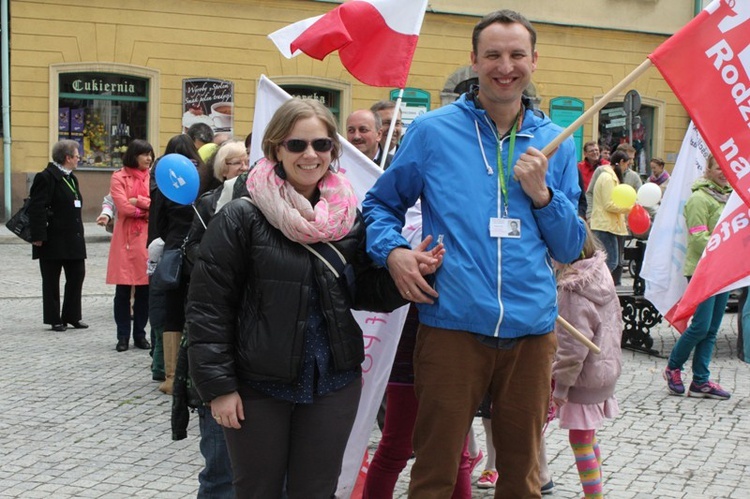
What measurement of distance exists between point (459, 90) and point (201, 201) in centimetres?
2037

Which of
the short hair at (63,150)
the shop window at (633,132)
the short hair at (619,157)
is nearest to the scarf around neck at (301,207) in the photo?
the short hair at (63,150)

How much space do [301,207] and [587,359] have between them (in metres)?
1.92

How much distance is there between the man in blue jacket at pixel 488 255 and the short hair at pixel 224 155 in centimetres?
207

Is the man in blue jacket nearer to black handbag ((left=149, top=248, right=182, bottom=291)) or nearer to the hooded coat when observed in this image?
the hooded coat

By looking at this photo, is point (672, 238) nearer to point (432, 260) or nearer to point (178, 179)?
point (178, 179)

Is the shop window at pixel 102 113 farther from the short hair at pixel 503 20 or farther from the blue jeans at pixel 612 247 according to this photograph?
the short hair at pixel 503 20

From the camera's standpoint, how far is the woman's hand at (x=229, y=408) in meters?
3.29

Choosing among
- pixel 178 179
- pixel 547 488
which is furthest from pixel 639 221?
pixel 178 179

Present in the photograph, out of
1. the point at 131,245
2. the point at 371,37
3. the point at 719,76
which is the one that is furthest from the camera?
the point at 131,245

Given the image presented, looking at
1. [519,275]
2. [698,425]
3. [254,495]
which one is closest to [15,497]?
[254,495]

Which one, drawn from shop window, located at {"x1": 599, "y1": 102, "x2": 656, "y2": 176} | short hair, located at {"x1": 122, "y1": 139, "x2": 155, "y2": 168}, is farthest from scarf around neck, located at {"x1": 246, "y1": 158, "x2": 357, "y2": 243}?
shop window, located at {"x1": 599, "y1": 102, "x2": 656, "y2": 176}

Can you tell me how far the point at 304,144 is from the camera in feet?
11.3

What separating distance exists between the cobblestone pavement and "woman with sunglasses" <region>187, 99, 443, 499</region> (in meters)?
1.71

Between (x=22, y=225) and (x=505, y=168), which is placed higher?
(x=505, y=168)
